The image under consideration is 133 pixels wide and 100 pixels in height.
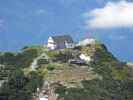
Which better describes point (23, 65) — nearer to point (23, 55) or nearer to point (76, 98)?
point (23, 55)

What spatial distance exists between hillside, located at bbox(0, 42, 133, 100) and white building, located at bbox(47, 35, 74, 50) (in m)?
5.62

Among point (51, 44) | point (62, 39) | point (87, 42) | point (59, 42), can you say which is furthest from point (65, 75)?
point (62, 39)

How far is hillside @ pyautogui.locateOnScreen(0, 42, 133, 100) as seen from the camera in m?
146

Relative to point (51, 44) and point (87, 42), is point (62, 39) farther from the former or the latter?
point (87, 42)

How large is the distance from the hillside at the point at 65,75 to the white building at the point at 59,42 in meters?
5.62

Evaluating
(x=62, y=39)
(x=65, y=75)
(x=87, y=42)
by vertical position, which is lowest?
(x=65, y=75)

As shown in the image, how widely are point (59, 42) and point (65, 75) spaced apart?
2554 centimetres

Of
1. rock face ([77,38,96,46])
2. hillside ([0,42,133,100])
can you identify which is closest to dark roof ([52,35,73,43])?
rock face ([77,38,96,46])

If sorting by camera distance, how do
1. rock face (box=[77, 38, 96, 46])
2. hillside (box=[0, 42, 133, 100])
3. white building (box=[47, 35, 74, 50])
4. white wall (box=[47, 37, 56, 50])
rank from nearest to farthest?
hillside (box=[0, 42, 133, 100])
rock face (box=[77, 38, 96, 46])
white wall (box=[47, 37, 56, 50])
white building (box=[47, 35, 74, 50])

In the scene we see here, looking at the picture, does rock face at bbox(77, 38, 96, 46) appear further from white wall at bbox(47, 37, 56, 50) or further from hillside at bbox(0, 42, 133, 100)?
white wall at bbox(47, 37, 56, 50)

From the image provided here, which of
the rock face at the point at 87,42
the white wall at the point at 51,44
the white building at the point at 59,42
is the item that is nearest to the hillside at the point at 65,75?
the rock face at the point at 87,42

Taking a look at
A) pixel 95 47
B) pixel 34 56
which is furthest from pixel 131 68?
pixel 34 56

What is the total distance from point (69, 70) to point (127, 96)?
1280 centimetres

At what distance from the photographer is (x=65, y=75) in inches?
5950
